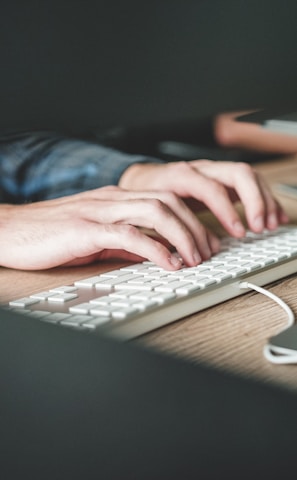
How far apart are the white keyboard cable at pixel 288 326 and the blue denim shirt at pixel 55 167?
1.43 ft

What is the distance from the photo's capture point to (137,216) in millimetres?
681

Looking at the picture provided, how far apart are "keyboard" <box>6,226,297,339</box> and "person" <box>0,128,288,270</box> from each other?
0.09ft

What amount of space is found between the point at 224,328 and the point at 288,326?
1.9 inches

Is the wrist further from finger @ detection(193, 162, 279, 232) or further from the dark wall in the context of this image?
the dark wall

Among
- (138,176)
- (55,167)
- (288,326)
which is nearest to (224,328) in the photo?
(288,326)

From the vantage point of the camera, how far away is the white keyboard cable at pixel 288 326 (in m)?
0.46

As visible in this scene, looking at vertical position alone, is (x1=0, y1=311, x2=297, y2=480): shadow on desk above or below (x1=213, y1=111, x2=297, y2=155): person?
above

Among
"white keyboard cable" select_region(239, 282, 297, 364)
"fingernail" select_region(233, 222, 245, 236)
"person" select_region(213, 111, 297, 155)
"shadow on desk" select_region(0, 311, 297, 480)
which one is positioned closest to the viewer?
"shadow on desk" select_region(0, 311, 297, 480)

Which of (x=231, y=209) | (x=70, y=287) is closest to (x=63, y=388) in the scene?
(x=70, y=287)

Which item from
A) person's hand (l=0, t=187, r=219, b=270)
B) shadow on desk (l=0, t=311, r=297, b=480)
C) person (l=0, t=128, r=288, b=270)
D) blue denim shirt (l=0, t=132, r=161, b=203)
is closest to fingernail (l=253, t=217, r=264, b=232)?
person (l=0, t=128, r=288, b=270)

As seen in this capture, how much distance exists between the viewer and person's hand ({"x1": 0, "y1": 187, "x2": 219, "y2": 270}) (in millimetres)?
643

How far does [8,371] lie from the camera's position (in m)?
0.24

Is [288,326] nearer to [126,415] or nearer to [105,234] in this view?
[105,234]

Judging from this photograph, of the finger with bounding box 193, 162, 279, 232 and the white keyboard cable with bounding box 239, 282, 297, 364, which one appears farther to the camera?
the finger with bounding box 193, 162, 279, 232
